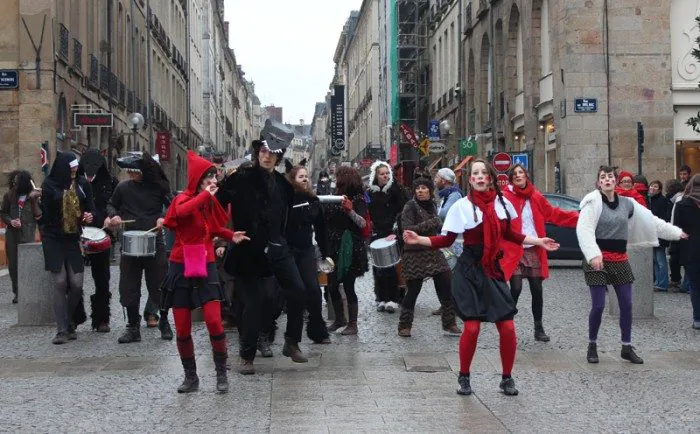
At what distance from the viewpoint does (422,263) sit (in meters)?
12.0

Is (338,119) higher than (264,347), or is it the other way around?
(338,119)

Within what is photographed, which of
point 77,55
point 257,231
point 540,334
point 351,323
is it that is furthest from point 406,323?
point 77,55

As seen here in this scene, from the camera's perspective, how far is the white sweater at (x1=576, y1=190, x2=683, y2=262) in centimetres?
998

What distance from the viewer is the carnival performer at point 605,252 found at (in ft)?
32.7

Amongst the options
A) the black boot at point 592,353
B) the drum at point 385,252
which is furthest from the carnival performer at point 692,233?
the drum at point 385,252

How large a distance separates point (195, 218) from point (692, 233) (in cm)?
629

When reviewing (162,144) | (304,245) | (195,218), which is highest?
(162,144)

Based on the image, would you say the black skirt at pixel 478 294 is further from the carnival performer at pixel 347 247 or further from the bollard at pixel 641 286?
the bollard at pixel 641 286

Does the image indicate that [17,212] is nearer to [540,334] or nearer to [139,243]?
[139,243]

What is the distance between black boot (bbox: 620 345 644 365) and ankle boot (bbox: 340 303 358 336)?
9.89ft

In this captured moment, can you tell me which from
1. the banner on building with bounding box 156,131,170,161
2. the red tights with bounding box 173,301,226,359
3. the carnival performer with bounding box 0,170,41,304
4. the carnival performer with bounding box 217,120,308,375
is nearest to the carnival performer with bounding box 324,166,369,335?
the carnival performer with bounding box 217,120,308,375

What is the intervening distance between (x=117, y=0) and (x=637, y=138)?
18.4 meters

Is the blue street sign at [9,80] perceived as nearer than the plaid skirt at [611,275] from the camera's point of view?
No

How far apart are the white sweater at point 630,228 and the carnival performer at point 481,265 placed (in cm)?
137
